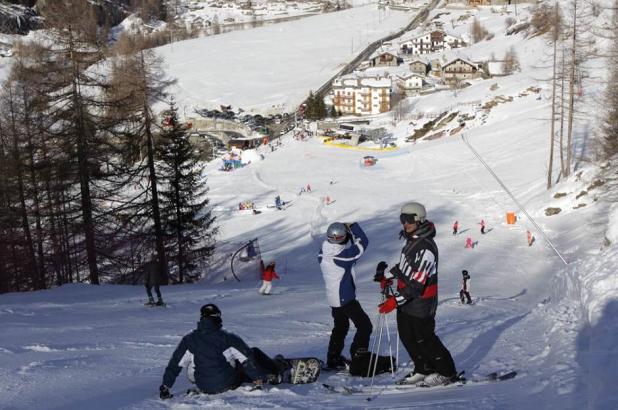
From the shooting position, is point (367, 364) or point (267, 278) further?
point (267, 278)

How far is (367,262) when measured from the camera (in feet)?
81.9

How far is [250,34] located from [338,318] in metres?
173

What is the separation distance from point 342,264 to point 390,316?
15.5 feet

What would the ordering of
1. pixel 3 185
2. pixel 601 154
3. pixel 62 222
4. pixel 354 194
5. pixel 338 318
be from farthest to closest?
pixel 354 194 < pixel 601 154 < pixel 3 185 < pixel 62 222 < pixel 338 318

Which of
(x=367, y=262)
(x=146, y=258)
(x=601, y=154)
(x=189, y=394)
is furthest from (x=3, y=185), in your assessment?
(x=601, y=154)

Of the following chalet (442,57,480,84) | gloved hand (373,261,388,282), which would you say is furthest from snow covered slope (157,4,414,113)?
gloved hand (373,261,388,282)

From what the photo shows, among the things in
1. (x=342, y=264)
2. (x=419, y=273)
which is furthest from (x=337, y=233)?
(x=419, y=273)

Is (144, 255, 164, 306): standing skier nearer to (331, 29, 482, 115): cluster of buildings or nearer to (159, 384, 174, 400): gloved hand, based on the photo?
(159, 384, 174, 400): gloved hand

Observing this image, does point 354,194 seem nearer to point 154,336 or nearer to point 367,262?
point 367,262

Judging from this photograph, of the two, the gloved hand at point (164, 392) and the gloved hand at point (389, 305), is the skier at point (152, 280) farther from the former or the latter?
the gloved hand at point (389, 305)

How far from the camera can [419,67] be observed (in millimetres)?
111938

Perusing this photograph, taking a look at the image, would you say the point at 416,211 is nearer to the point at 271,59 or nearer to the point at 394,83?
the point at 394,83

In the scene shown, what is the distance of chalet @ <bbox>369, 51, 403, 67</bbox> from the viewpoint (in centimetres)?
12194

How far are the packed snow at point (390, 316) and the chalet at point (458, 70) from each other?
5654 centimetres
